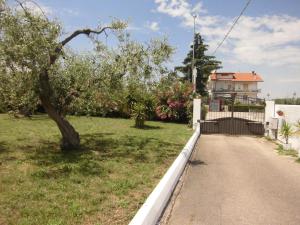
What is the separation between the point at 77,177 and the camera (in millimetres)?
8148

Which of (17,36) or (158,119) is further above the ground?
(17,36)

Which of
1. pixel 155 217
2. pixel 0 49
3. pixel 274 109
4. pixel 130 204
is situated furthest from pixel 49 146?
pixel 274 109

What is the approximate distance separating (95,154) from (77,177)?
3.28m

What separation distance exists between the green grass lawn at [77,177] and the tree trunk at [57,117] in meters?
0.46

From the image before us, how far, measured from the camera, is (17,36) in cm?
1002

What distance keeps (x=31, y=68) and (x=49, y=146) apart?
3507 millimetres

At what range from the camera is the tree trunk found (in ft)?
36.7

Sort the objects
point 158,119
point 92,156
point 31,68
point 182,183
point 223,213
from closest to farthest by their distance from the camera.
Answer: point 223,213 → point 182,183 → point 31,68 → point 92,156 → point 158,119

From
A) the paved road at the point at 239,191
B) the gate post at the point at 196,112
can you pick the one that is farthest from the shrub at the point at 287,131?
the gate post at the point at 196,112

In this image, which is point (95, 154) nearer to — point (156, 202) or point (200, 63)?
point (156, 202)

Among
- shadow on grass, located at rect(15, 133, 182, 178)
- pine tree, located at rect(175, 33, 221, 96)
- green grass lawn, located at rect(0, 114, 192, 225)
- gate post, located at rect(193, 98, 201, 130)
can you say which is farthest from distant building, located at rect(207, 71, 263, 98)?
green grass lawn, located at rect(0, 114, 192, 225)

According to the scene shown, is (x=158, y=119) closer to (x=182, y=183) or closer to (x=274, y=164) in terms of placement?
(x=274, y=164)

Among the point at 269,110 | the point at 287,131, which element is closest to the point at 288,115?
the point at 287,131

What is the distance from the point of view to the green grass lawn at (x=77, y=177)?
5809 mm
